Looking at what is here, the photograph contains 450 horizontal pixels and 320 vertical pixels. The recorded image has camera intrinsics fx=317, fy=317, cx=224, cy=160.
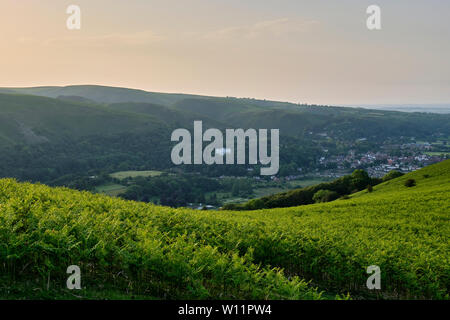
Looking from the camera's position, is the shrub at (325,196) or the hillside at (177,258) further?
the shrub at (325,196)

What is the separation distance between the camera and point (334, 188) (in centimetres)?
7612

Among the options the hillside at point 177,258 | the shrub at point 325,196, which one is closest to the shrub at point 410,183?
the shrub at point 325,196

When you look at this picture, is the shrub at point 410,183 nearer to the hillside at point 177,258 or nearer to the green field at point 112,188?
the hillside at point 177,258

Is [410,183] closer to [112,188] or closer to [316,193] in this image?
[316,193]

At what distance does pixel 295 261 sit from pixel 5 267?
480 inches

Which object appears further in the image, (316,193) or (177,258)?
(316,193)

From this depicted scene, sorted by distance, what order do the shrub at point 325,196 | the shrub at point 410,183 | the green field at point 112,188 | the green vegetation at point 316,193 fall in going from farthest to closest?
the green field at point 112,188 < the green vegetation at point 316,193 < the shrub at point 325,196 < the shrub at point 410,183

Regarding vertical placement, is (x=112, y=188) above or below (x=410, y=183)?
below

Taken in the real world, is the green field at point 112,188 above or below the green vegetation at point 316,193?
below

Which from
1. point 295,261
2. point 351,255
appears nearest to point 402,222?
point 351,255

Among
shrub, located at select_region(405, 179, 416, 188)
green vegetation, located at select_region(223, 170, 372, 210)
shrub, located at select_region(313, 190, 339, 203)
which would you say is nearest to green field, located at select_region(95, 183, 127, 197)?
green vegetation, located at select_region(223, 170, 372, 210)

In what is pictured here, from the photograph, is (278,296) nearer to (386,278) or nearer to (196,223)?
(386,278)

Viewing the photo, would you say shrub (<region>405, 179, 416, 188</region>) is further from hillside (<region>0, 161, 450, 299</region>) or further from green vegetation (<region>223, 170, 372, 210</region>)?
hillside (<region>0, 161, 450, 299</region>)

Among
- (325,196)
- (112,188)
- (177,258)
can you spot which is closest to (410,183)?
(325,196)
